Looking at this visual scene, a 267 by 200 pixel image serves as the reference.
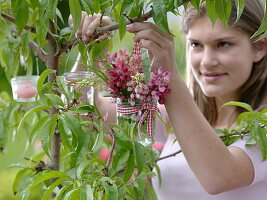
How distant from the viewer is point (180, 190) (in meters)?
1.33

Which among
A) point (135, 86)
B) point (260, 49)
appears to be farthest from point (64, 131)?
point (260, 49)

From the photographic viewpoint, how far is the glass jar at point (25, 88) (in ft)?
3.76

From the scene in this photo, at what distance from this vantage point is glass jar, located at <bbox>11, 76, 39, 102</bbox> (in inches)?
45.1

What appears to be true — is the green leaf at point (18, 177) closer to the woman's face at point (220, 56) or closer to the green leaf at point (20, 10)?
the green leaf at point (20, 10)

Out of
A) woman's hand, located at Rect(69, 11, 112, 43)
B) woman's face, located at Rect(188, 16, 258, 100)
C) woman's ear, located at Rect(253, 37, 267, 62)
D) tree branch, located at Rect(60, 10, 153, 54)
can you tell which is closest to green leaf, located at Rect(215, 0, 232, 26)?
tree branch, located at Rect(60, 10, 153, 54)

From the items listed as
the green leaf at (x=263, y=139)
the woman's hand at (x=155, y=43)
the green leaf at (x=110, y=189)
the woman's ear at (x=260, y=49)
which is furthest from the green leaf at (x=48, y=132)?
the woman's ear at (x=260, y=49)

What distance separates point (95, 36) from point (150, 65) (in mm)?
118

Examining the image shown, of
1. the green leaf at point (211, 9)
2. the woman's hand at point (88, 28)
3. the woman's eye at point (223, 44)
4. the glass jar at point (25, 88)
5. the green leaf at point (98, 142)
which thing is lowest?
the green leaf at point (98, 142)

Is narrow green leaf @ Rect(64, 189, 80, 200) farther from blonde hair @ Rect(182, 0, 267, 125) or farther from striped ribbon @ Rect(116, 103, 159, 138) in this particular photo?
blonde hair @ Rect(182, 0, 267, 125)

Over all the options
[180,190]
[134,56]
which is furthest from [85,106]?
[180,190]

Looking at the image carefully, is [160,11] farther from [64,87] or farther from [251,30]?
[251,30]

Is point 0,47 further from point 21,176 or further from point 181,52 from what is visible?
point 181,52

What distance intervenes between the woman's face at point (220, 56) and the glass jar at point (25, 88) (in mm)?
421

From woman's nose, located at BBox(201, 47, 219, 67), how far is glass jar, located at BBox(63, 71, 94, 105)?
43 cm
